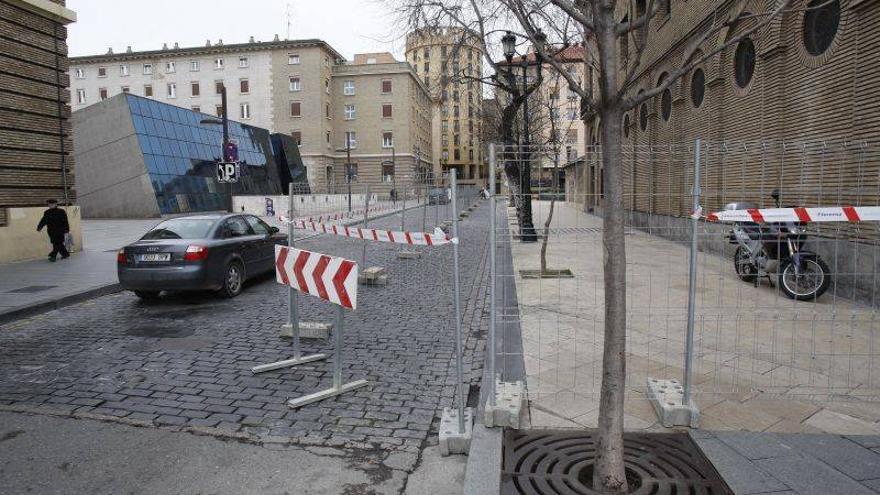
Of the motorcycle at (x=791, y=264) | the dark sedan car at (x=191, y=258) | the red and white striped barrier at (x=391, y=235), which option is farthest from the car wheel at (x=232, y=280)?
the motorcycle at (x=791, y=264)

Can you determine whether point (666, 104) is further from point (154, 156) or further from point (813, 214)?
point (154, 156)

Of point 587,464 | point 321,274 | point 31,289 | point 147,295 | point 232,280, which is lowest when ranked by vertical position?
point 587,464

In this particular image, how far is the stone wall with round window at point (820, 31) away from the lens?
9.12 metres

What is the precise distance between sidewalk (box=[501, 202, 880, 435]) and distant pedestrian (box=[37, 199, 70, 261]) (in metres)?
11.0

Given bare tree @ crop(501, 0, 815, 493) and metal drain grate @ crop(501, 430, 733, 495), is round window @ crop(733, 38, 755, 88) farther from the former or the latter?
metal drain grate @ crop(501, 430, 733, 495)

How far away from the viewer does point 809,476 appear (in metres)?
3.41

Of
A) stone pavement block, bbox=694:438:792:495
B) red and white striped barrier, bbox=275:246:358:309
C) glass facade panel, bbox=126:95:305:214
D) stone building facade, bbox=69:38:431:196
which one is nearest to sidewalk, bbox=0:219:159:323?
red and white striped barrier, bbox=275:246:358:309

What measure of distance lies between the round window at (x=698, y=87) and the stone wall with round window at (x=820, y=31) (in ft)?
16.1

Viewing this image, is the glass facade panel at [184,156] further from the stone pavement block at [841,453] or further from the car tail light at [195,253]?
the stone pavement block at [841,453]

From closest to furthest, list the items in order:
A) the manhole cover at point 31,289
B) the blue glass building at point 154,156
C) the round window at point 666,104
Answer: the manhole cover at point 31,289 → the round window at point 666,104 → the blue glass building at point 154,156

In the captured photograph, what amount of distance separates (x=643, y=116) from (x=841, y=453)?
18776 mm

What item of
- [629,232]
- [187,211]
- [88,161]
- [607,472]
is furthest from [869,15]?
[88,161]

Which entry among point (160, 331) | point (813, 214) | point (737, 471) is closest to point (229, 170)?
point (160, 331)

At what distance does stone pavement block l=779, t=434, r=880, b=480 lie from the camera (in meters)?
3.49
